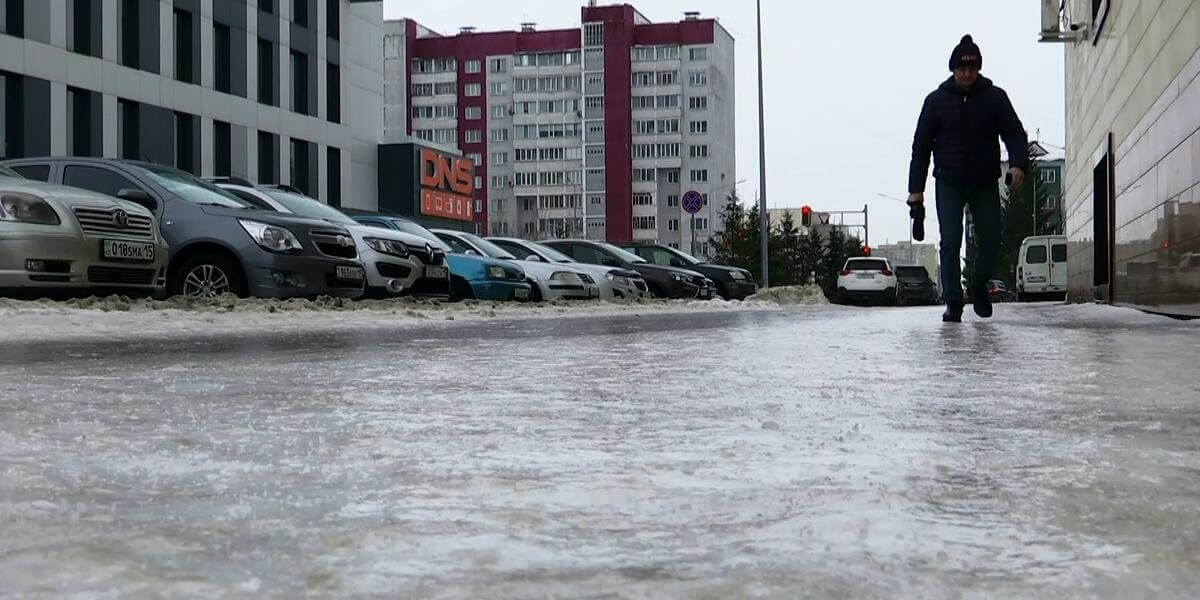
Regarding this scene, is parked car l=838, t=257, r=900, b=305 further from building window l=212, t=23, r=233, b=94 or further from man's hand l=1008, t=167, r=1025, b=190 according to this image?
man's hand l=1008, t=167, r=1025, b=190

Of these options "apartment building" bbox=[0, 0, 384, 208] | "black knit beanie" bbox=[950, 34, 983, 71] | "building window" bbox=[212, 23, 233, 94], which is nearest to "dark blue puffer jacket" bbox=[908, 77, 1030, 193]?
"black knit beanie" bbox=[950, 34, 983, 71]

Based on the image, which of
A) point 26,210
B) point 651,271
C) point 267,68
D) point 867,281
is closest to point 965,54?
point 26,210

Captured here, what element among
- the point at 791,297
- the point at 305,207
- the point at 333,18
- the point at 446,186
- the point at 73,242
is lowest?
the point at 791,297

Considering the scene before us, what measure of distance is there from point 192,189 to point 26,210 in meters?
2.49

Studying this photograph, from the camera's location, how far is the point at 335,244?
12344 millimetres

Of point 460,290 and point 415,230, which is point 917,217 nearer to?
point 460,290

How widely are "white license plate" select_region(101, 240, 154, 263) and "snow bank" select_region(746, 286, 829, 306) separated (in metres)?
12.9

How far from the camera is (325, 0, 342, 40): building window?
1538 inches

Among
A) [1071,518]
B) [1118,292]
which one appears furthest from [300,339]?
[1118,292]

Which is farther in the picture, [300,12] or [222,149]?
[300,12]

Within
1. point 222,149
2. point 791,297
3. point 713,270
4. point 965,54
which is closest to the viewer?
point 965,54

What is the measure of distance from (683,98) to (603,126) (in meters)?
8.01

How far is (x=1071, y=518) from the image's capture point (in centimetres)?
204

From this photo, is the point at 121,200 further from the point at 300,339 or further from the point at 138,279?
the point at 300,339
